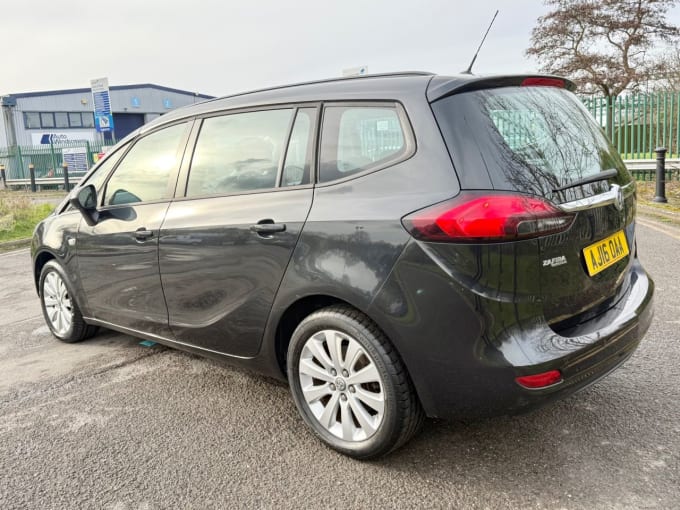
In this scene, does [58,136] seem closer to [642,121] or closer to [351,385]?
[642,121]

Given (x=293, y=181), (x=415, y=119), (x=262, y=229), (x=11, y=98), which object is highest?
(x=11, y=98)

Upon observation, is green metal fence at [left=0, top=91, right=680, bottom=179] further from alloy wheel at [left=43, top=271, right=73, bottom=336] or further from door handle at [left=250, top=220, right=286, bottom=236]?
door handle at [left=250, top=220, right=286, bottom=236]

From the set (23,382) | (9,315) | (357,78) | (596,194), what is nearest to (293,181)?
(357,78)

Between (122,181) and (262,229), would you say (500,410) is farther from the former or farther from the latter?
(122,181)

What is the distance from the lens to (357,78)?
117 inches

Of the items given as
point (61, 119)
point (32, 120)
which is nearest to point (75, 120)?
point (61, 119)

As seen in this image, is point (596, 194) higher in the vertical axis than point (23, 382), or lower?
higher

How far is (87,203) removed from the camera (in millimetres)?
4066

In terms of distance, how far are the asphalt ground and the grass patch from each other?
8.90 m

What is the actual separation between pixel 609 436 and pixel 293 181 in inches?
75.6

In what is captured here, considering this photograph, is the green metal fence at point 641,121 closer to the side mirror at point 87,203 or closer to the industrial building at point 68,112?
the side mirror at point 87,203

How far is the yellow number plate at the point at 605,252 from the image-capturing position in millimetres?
2598

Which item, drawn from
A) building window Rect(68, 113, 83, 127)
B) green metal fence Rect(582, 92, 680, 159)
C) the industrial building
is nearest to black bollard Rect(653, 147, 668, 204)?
green metal fence Rect(582, 92, 680, 159)

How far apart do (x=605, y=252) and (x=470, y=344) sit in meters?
0.84
